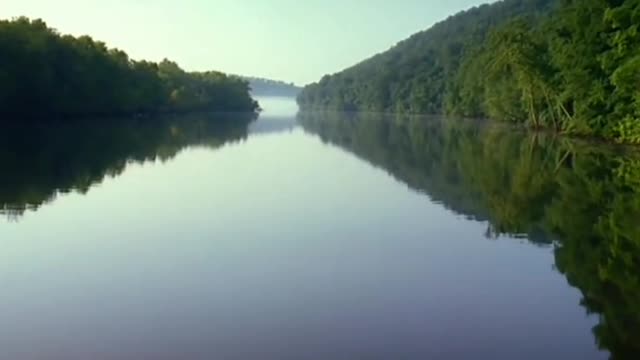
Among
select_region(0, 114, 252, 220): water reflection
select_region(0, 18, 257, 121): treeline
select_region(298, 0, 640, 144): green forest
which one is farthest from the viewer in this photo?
select_region(0, 18, 257, 121): treeline

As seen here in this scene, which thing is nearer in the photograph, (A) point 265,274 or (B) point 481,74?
(A) point 265,274

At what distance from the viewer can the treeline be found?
277ft

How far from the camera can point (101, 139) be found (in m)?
64.4

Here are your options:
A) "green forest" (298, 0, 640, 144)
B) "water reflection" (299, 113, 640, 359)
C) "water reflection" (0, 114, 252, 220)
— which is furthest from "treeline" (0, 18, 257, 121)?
"green forest" (298, 0, 640, 144)

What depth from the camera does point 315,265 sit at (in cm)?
1903

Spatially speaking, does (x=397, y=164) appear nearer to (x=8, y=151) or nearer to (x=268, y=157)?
(x=268, y=157)

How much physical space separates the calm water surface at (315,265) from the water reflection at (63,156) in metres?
0.29

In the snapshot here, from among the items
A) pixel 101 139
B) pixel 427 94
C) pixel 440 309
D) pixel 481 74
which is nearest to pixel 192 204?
pixel 440 309

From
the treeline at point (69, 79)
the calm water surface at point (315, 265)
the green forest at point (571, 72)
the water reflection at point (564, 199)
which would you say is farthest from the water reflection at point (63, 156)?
the green forest at point (571, 72)

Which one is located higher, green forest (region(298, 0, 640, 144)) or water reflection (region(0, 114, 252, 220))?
green forest (region(298, 0, 640, 144))

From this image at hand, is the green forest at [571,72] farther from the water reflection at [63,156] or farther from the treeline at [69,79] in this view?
the treeline at [69,79]

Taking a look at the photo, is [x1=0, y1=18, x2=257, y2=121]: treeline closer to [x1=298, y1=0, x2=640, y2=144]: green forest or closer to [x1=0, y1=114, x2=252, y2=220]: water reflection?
[x1=0, y1=114, x2=252, y2=220]: water reflection

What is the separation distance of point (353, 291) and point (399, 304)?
1323 millimetres

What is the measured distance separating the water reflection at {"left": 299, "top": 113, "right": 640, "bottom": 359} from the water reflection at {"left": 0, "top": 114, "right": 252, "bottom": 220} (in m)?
15.8
